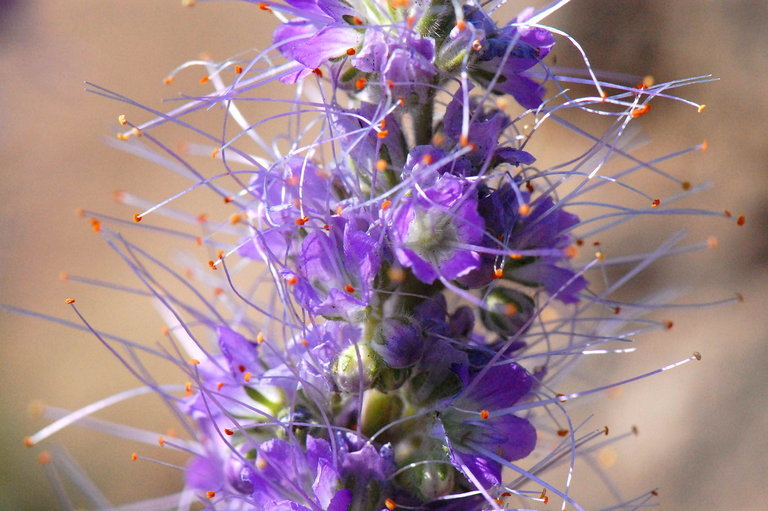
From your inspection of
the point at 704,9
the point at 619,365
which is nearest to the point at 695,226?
the point at 619,365

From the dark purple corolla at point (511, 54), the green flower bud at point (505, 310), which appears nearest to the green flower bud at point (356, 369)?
the green flower bud at point (505, 310)

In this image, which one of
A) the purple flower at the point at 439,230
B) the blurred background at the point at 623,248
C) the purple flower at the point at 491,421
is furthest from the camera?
the blurred background at the point at 623,248

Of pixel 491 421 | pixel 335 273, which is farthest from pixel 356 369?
pixel 491 421

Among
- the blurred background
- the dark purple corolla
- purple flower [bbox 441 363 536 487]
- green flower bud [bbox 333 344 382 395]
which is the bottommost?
the blurred background

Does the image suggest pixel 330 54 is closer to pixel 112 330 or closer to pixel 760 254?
pixel 760 254

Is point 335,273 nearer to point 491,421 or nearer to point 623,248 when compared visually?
point 491,421

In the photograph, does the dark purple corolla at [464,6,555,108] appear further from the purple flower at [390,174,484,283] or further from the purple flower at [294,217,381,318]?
the purple flower at [294,217,381,318]

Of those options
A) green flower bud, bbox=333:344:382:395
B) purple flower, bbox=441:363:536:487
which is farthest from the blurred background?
green flower bud, bbox=333:344:382:395

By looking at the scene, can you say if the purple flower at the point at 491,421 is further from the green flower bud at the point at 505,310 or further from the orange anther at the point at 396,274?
the orange anther at the point at 396,274

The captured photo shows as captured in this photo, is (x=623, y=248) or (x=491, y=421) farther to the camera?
(x=623, y=248)

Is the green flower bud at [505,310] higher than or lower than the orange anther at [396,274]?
lower
